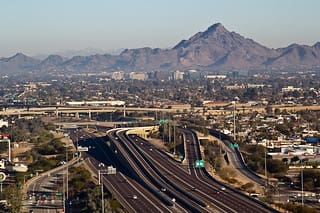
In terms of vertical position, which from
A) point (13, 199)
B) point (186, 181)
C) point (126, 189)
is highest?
point (13, 199)

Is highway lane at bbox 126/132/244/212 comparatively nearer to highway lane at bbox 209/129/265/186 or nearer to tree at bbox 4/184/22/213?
highway lane at bbox 209/129/265/186

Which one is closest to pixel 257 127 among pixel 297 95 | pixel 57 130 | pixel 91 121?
pixel 57 130

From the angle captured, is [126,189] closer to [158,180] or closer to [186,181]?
[158,180]

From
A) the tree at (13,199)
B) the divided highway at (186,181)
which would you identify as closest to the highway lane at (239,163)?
the divided highway at (186,181)

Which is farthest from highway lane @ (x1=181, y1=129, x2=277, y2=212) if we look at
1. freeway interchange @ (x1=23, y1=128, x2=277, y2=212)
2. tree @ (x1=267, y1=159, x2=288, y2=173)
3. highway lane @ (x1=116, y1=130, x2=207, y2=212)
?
tree @ (x1=267, y1=159, x2=288, y2=173)

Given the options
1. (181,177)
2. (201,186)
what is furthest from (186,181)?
(201,186)

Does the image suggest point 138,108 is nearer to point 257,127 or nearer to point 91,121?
point 91,121

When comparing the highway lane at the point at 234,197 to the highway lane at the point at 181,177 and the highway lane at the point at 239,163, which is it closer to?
the highway lane at the point at 181,177

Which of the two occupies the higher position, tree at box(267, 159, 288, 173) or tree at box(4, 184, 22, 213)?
tree at box(4, 184, 22, 213)
